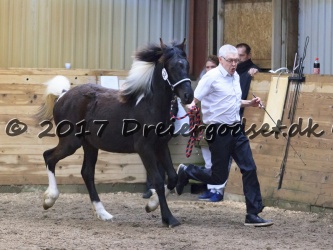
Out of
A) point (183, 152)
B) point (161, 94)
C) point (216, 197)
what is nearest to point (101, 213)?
point (161, 94)

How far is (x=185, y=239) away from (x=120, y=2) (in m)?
4.96

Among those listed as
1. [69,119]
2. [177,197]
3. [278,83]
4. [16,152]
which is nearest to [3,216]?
[69,119]

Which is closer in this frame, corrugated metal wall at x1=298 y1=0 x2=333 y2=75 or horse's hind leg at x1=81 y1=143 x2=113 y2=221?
horse's hind leg at x1=81 y1=143 x2=113 y2=221

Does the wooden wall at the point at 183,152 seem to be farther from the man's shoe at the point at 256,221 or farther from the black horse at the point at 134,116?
the black horse at the point at 134,116

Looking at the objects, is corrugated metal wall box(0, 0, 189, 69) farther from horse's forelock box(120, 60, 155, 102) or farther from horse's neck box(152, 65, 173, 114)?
horse's neck box(152, 65, 173, 114)

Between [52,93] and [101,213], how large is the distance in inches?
65.6

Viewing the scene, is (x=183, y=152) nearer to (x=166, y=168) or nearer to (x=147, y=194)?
(x=147, y=194)

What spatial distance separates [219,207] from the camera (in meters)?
10.0

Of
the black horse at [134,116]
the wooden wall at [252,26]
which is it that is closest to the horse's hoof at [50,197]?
the black horse at [134,116]

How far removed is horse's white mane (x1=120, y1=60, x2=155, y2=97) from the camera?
838cm

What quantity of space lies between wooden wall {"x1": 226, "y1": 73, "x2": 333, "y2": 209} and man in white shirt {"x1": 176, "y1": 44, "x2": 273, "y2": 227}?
3.84 ft

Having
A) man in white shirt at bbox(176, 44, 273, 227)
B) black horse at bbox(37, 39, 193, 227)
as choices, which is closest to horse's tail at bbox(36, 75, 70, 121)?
black horse at bbox(37, 39, 193, 227)

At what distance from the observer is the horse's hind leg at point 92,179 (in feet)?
29.2

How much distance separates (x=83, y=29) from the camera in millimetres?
11492
